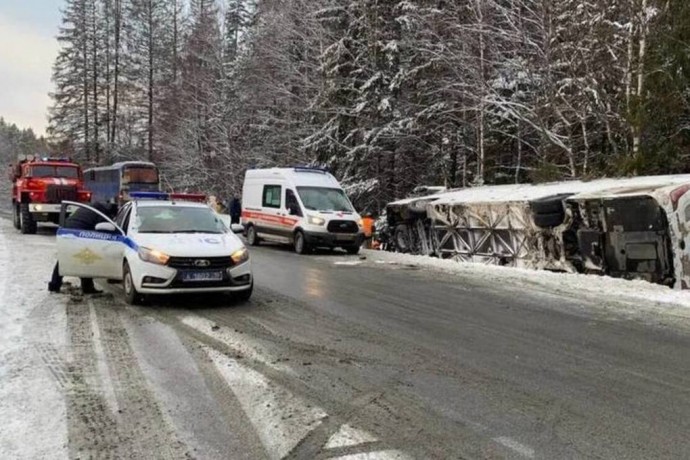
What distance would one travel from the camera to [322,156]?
3002cm

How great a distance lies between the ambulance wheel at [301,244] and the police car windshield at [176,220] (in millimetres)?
7340

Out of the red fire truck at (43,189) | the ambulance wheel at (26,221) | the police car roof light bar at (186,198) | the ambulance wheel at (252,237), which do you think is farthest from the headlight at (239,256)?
the ambulance wheel at (26,221)

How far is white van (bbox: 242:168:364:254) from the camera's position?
17781 mm

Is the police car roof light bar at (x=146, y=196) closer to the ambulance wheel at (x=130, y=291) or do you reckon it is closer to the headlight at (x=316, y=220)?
the ambulance wheel at (x=130, y=291)

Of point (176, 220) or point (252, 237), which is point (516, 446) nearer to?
point (176, 220)

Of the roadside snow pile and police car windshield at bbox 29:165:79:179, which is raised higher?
police car windshield at bbox 29:165:79:179

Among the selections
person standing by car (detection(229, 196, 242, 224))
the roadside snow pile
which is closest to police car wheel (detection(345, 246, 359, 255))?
the roadside snow pile

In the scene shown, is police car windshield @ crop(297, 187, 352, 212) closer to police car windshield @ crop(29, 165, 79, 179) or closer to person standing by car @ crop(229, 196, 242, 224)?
police car windshield @ crop(29, 165, 79, 179)

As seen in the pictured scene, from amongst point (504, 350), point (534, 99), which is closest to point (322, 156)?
point (534, 99)

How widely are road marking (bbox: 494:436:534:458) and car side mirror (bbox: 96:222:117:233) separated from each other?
6994 millimetres

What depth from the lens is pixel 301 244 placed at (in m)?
17.9

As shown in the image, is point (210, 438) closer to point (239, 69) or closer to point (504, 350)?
point (504, 350)

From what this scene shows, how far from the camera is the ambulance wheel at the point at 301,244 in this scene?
58.4ft

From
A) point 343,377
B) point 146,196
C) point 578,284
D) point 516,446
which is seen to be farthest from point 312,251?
point 516,446
